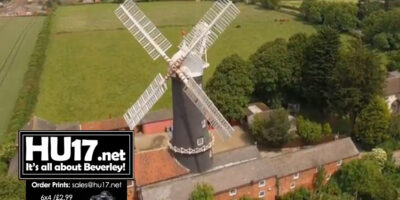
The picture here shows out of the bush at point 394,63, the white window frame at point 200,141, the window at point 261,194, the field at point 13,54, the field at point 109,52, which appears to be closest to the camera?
the white window frame at point 200,141

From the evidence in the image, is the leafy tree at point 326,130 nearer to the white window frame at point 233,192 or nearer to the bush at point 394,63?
the white window frame at point 233,192

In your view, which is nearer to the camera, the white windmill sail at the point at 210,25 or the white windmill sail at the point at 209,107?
the white windmill sail at the point at 209,107

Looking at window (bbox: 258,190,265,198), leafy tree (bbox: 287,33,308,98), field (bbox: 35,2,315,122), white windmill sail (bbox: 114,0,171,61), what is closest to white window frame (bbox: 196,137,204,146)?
window (bbox: 258,190,265,198)

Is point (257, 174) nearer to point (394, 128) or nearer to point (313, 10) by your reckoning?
point (394, 128)

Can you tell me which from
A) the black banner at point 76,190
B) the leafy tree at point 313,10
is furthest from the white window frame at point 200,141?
the leafy tree at point 313,10

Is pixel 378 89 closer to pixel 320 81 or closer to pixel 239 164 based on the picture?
pixel 320 81

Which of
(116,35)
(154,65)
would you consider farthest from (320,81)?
(116,35)

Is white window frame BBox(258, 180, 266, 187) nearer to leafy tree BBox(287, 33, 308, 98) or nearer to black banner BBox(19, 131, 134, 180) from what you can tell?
leafy tree BBox(287, 33, 308, 98)
